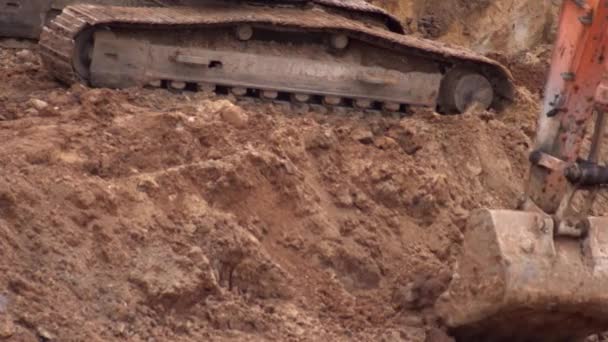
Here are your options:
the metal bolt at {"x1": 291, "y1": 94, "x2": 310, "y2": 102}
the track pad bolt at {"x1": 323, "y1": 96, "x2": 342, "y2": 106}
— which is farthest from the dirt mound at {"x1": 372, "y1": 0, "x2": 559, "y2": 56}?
the metal bolt at {"x1": 291, "y1": 94, "x2": 310, "y2": 102}

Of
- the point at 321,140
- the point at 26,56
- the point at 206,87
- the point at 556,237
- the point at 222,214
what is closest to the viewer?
the point at 556,237

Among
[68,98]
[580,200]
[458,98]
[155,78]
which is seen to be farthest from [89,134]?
[458,98]

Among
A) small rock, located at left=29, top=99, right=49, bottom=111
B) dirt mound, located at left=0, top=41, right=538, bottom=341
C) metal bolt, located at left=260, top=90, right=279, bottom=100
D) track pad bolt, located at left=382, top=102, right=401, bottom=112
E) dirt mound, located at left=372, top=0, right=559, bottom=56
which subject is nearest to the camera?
dirt mound, located at left=0, top=41, right=538, bottom=341

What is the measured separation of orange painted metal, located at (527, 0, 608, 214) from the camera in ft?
20.6

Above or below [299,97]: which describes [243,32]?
above

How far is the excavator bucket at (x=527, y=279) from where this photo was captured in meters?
6.13

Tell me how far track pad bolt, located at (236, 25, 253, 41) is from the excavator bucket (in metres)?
2.97

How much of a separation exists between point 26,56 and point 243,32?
169 cm

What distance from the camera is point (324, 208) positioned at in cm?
743

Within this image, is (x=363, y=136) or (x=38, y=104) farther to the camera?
(x=363, y=136)

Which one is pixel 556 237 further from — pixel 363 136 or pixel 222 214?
pixel 363 136

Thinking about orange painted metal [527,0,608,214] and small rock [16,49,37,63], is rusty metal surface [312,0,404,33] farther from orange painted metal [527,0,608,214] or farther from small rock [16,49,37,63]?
orange painted metal [527,0,608,214]

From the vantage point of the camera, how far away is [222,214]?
266 inches

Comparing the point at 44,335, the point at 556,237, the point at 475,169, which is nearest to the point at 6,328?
the point at 44,335
